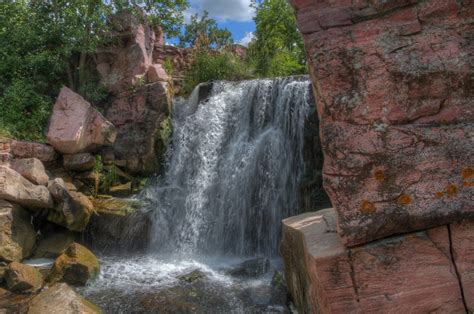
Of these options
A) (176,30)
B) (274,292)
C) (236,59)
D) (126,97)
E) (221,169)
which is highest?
(176,30)

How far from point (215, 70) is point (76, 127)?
5074 mm

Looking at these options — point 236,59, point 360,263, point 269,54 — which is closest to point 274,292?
point 360,263

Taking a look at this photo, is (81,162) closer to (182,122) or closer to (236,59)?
(182,122)

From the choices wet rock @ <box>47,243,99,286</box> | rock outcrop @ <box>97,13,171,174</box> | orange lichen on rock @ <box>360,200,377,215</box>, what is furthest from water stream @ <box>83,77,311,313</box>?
orange lichen on rock @ <box>360,200,377,215</box>

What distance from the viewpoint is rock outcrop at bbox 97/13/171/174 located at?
34.2 feet

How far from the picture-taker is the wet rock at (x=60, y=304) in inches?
185

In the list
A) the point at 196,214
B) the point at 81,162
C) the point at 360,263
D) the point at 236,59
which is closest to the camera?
the point at 360,263

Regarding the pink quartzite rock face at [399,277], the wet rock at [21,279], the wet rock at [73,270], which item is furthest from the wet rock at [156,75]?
the pink quartzite rock face at [399,277]

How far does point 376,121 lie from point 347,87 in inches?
10.9

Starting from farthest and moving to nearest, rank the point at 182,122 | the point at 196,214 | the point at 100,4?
the point at 100,4 < the point at 182,122 < the point at 196,214

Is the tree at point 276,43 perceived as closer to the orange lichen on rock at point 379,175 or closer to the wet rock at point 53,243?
the wet rock at point 53,243

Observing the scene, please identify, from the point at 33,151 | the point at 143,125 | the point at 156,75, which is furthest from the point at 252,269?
the point at 156,75

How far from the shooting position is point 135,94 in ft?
37.0

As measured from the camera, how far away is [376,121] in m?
2.41
